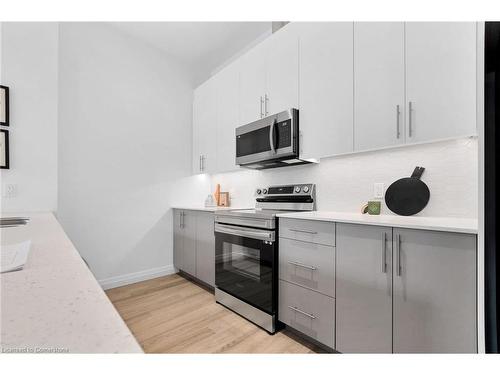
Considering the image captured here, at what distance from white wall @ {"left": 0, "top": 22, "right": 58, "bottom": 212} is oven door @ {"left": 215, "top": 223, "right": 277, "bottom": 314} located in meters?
1.54

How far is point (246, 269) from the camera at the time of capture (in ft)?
7.02

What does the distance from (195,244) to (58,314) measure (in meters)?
2.59

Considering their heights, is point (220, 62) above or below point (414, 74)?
above

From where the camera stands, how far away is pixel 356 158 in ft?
6.72

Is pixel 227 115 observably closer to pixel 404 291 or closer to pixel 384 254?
pixel 384 254

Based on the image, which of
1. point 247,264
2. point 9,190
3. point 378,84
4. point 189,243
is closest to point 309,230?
point 247,264

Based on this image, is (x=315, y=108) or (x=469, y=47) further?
(x=315, y=108)

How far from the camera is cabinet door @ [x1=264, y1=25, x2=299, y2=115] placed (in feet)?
7.10

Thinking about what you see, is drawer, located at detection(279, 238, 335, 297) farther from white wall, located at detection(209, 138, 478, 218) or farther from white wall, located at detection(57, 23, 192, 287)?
white wall, located at detection(57, 23, 192, 287)

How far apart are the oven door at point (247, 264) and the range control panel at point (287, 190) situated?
0.60 meters

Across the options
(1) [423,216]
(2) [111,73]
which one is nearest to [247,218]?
(1) [423,216]

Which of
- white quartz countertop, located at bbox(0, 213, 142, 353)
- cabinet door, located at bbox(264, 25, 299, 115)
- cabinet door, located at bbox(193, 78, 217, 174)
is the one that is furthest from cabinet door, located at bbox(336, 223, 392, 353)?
cabinet door, located at bbox(193, 78, 217, 174)
